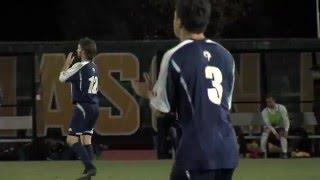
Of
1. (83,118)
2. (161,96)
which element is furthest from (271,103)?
(161,96)

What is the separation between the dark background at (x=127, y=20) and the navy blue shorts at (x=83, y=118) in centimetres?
928

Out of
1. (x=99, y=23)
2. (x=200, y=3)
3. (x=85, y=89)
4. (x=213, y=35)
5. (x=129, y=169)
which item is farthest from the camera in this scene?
(x=99, y=23)

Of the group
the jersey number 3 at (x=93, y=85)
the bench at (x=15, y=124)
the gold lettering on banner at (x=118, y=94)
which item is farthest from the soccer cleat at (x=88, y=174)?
the bench at (x=15, y=124)

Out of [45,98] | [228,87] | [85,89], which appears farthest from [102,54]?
[228,87]

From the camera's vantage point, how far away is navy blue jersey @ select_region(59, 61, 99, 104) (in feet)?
34.0

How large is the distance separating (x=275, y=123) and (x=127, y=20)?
6.47 m

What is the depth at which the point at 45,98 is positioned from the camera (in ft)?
52.7

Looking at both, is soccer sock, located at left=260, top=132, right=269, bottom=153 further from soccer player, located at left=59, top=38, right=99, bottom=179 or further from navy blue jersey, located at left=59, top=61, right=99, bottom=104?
navy blue jersey, located at left=59, top=61, right=99, bottom=104

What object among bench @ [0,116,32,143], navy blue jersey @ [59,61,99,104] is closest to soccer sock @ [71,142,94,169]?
navy blue jersey @ [59,61,99,104]

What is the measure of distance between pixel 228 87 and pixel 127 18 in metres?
16.4

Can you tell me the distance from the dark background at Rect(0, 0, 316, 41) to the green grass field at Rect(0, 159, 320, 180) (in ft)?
21.3

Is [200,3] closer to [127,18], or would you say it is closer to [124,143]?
[124,143]

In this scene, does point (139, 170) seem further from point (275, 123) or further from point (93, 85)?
point (275, 123)

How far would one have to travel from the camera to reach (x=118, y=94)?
16.2m
